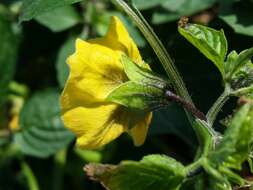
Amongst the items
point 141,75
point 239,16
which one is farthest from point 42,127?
A: point 141,75

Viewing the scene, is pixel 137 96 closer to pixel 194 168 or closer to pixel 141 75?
pixel 141 75

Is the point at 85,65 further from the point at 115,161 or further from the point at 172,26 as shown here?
the point at 115,161

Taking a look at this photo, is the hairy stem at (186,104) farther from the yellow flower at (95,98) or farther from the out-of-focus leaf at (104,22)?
the out-of-focus leaf at (104,22)

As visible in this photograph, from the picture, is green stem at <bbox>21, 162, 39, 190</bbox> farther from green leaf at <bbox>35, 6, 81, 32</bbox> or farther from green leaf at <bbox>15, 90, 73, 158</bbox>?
green leaf at <bbox>35, 6, 81, 32</bbox>

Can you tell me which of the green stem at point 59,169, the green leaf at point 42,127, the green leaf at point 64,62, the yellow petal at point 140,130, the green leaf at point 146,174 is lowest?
the green stem at point 59,169

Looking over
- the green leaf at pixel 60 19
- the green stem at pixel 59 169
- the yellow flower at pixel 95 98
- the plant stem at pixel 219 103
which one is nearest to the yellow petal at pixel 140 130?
the yellow flower at pixel 95 98

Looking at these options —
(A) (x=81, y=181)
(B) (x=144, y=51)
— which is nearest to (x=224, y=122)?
(B) (x=144, y=51)
